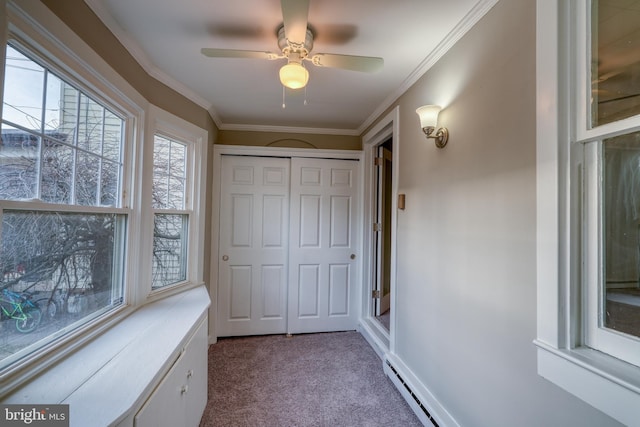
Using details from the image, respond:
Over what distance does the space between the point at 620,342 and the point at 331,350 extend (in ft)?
7.39

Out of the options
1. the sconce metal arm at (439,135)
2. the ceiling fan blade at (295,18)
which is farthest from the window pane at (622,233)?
the ceiling fan blade at (295,18)

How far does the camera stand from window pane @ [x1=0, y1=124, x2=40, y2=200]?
964mm

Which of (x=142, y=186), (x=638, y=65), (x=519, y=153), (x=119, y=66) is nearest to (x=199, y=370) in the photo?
(x=142, y=186)

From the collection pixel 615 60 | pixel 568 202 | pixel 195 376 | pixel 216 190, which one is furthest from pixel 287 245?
pixel 615 60

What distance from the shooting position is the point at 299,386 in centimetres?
210

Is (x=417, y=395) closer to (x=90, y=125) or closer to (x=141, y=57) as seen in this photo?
(x=90, y=125)

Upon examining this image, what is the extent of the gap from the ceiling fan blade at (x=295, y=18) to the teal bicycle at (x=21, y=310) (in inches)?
59.4

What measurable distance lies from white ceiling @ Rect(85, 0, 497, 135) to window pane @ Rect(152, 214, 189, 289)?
3.58 ft

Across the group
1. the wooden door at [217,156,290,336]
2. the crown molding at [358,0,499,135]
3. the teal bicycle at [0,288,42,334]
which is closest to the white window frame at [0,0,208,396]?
the teal bicycle at [0,288,42,334]

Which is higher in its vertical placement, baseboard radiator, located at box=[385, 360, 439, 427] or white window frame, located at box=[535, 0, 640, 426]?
white window frame, located at box=[535, 0, 640, 426]

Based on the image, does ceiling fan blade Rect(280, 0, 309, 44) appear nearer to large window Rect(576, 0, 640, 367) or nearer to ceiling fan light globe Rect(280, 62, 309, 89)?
ceiling fan light globe Rect(280, 62, 309, 89)

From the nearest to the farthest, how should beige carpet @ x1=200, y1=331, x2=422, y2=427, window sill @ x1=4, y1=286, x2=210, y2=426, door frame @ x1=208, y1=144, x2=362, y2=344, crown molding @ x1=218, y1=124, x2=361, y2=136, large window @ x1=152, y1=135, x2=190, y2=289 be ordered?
window sill @ x1=4, y1=286, x2=210, y2=426
beige carpet @ x1=200, y1=331, x2=422, y2=427
large window @ x1=152, y1=135, x2=190, y2=289
door frame @ x1=208, y1=144, x2=362, y2=344
crown molding @ x1=218, y1=124, x2=361, y2=136

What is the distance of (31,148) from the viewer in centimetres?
Answer: 106

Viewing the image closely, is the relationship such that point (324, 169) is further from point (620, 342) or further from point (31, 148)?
point (620, 342)
